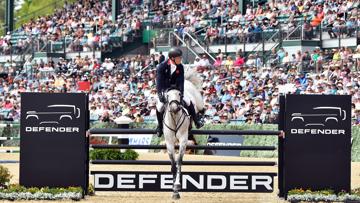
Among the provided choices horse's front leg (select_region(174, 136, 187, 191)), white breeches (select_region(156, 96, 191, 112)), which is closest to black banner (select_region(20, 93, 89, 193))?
white breeches (select_region(156, 96, 191, 112))

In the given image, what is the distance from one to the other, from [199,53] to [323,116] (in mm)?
26285

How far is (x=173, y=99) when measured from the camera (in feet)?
58.5

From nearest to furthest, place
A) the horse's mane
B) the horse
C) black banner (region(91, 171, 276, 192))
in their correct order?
1. the horse
2. black banner (region(91, 171, 276, 192))
3. the horse's mane

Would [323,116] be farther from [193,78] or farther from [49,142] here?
[49,142]

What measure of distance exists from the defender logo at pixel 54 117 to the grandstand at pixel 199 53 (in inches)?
603

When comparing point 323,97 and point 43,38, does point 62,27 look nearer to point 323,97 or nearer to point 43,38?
point 43,38

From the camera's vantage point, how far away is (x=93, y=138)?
3888 centimetres

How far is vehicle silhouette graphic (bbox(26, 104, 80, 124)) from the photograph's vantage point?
1822 centimetres

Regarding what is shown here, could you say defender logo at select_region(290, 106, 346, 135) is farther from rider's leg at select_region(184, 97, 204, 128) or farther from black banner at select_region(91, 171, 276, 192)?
rider's leg at select_region(184, 97, 204, 128)

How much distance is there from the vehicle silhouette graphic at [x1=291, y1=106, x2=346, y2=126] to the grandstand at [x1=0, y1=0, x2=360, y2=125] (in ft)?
45.2

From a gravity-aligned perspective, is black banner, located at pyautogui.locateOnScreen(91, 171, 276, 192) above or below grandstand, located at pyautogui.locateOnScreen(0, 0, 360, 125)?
below

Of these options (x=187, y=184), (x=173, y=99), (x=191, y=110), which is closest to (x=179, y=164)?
(x=187, y=184)

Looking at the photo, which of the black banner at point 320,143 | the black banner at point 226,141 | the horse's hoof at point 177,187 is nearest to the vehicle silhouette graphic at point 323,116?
the black banner at point 320,143

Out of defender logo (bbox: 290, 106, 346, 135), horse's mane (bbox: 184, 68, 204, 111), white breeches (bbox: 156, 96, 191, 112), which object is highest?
horse's mane (bbox: 184, 68, 204, 111)
